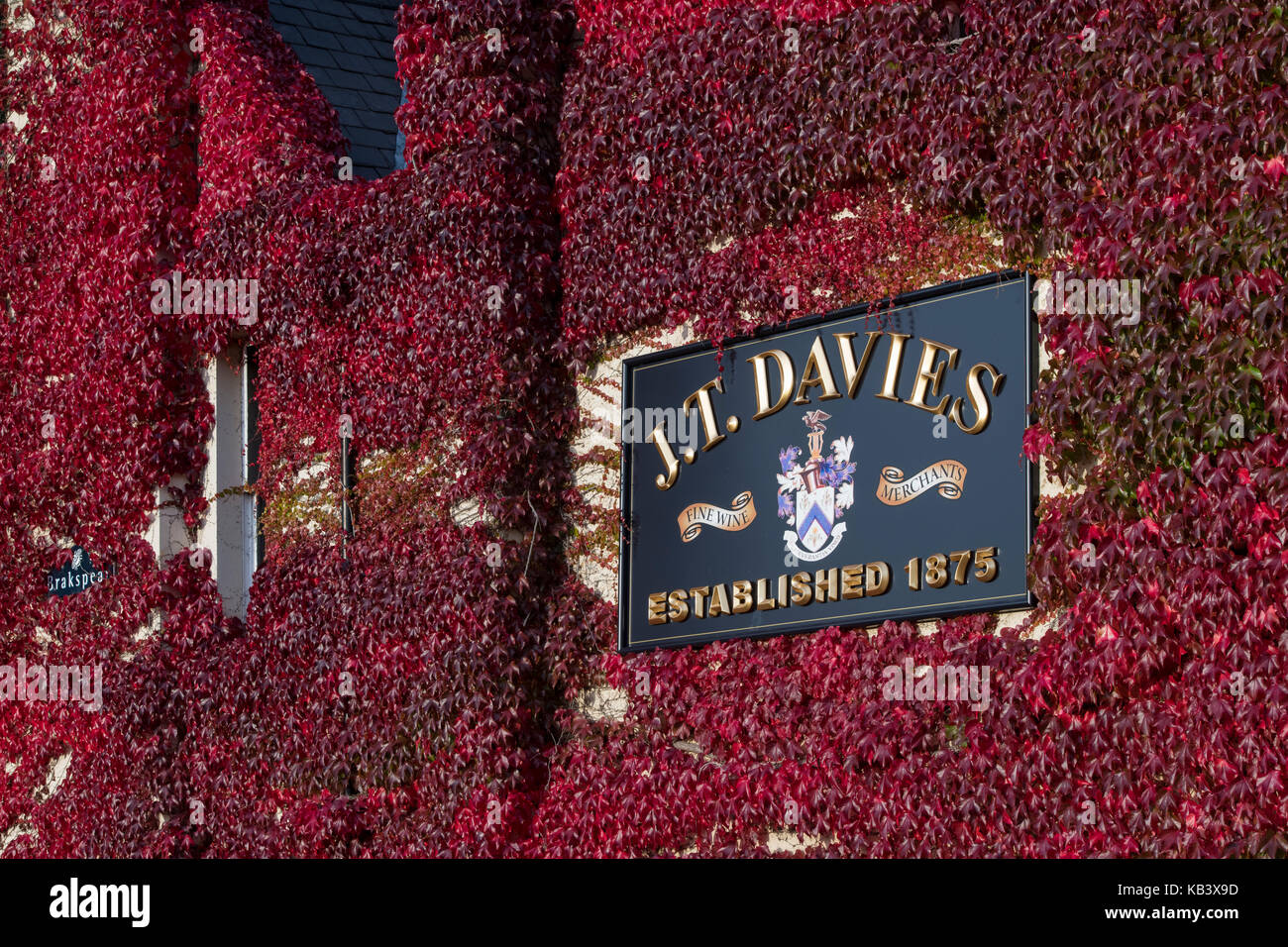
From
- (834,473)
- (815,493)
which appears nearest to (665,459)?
(815,493)

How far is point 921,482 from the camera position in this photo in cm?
841

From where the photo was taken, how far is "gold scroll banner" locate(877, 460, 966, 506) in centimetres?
827

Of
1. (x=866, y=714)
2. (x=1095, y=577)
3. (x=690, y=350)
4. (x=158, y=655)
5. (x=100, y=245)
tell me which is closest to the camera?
(x=1095, y=577)

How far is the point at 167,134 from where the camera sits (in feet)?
42.5

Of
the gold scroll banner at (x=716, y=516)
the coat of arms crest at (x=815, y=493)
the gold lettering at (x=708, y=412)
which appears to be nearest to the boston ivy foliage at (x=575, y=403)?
the gold lettering at (x=708, y=412)

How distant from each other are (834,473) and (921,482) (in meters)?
0.54

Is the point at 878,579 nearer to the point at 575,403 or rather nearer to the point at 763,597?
the point at 763,597

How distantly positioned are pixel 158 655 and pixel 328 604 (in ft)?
6.66

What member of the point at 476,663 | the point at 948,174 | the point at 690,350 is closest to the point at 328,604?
the point at 476,663

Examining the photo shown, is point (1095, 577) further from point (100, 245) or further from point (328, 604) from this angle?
point (100, 245)

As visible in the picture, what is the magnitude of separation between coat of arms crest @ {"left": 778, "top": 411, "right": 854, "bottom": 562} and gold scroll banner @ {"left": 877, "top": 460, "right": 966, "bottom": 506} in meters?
0.20

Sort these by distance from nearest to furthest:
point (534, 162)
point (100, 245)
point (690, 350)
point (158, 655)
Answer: point (690, 350)
point (534, 162)
point (158, 655)
point (100, 245)

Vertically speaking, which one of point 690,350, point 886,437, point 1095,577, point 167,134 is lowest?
point 1095,577

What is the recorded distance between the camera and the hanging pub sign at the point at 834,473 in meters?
8.13
